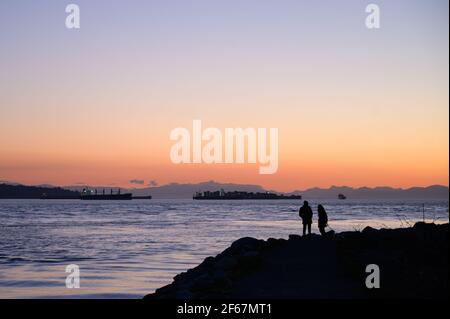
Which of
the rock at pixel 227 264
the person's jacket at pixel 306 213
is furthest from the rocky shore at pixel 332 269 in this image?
the person's jacket at pixel 306 213

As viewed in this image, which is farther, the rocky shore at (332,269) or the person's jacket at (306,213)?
the person's jacket at (306,213)

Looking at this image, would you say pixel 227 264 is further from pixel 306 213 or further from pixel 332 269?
pixel 306 213

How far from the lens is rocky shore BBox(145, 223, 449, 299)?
12.1 m

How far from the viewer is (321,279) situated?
44.3 ft

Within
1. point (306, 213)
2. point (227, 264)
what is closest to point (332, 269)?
point (227, 264)

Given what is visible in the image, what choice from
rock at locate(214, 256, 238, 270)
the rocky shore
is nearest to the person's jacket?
the rocky shore

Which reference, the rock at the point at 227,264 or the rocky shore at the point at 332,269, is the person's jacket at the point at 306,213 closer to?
the rocky shore at the point at 332,269

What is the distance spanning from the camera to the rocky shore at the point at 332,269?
12.1m

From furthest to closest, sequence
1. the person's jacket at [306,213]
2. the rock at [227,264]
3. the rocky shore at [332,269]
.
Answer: the person's jacket at [306,213], the rock at [227,264], the rocky shore at [332,269]

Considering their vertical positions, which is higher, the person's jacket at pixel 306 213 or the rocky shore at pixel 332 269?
the person's jacket at pixel 306 213

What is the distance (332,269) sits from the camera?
14727 mm
